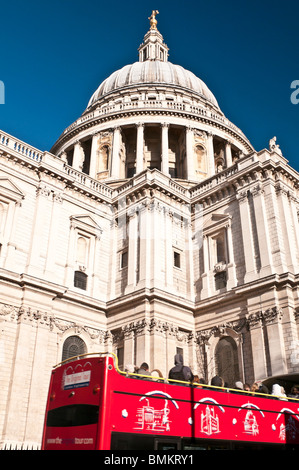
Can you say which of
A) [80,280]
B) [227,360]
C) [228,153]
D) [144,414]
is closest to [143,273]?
[80,280]

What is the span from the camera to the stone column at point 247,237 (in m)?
26.4

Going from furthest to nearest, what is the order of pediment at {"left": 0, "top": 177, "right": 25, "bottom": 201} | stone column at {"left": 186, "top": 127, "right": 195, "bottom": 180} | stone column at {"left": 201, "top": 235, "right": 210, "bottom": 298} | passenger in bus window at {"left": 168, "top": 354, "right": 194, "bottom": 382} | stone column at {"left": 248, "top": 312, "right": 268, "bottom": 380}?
stone column at {"left": 186, "top": 127, "right": 195, "bottom": 180}, stone column at {"left": 201, "top": 235, "right": 210, "bottom": 298}, pediment at {"left": 0, "top": 177, "right": 25, "bottom": 201}, stone column at {"left": 248, "top": 312, "right": 268, "bottom": 380}, passenger in bus window at {"left": 168, "top": 354, "right": 194, "bottom": 382}

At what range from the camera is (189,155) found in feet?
147

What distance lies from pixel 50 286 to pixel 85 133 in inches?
1116

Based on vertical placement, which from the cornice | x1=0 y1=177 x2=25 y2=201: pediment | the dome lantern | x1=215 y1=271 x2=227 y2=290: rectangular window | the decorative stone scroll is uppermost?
the dome lantern

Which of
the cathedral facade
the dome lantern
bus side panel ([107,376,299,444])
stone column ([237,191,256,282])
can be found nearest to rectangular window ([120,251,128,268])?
the cathedral facade

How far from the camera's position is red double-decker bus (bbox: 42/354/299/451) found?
9766 mm

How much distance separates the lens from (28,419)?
2227 cm

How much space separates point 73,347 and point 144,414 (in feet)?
58.2

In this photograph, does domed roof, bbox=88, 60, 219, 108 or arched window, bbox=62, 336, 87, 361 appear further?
domed roof, bbox=88, 60, 219, 108

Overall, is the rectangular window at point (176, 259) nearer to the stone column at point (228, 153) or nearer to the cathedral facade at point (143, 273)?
the cathedral facade at point (143, 273)

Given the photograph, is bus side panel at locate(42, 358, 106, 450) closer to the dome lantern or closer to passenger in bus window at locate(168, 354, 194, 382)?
passenger in bus window at locate(168, 354, 194, 382)

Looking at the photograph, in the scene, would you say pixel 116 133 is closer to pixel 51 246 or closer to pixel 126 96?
pixel 126 96

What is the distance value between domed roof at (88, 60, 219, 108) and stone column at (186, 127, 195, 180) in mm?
11285
